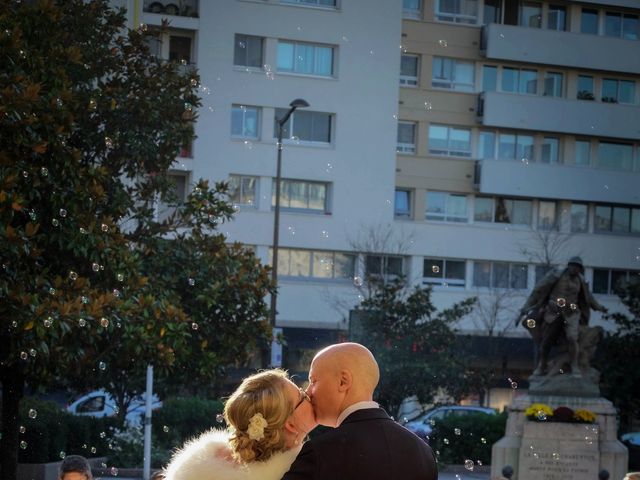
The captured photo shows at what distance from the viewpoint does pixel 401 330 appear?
96.7 ft

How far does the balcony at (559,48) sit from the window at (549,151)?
102 inches

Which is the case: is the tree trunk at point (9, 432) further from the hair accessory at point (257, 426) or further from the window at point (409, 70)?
the window at point (409, 70)

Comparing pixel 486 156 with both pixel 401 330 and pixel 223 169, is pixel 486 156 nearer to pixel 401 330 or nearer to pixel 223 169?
pixel 223 169

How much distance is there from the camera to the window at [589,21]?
4491 cm

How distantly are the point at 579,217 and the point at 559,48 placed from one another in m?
5.85

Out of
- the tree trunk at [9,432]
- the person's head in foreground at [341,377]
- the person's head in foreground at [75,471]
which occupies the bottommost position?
the tree trunk at [9,432]

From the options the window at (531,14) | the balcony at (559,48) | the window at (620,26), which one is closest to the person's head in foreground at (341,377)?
the balcony at (559,48)

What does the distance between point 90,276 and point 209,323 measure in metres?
2.72

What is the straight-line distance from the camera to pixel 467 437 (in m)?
27.1

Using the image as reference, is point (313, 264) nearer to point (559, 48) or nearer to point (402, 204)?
point (402, 204)

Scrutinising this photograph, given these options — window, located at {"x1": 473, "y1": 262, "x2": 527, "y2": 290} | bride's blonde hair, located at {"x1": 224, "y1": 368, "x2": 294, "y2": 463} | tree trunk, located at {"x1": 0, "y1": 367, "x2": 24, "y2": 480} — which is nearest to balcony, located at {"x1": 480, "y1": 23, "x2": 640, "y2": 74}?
window, located at {"x1": 473, "y1": 262, "x2": 527, "y2": 290}

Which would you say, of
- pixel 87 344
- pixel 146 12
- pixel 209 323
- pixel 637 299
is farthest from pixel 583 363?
pixel 146 12

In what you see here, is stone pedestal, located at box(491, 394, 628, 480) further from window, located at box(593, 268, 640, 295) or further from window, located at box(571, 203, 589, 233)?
window, located at box(593, 268, 640, 295)

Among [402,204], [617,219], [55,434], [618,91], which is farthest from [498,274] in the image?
[55,434]
